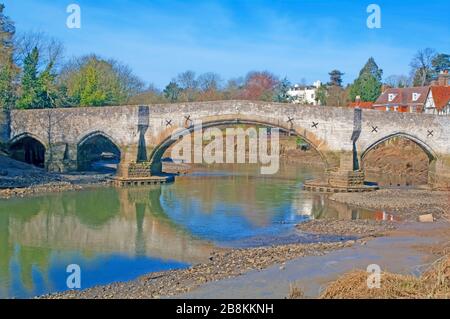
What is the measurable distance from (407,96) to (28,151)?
95.2ft

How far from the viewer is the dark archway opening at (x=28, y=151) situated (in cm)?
3169

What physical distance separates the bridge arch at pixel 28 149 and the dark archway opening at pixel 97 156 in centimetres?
211

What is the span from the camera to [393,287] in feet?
25.2

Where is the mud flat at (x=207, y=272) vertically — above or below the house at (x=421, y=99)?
below

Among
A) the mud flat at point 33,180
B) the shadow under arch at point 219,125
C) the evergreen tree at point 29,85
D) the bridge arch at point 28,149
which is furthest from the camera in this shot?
the evergreen tree at point 29,85

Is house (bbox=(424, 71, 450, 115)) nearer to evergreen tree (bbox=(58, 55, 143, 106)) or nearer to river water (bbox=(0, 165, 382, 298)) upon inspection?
river water (bbox=(0, 165, 382, 298))

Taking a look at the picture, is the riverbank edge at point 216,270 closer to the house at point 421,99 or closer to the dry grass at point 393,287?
the dry grass at point 393,287

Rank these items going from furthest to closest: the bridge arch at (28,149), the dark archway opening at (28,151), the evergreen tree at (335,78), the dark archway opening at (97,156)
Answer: the evergreen tree at (335,78) → the dark archway opening at (28,151) → the bridge arch at (28,149) → the dark archway opening at (97,156)

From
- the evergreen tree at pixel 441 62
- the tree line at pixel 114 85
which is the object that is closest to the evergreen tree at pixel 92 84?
the tree line at pixel 114 85

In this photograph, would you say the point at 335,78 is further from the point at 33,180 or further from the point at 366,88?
the point at 33,180

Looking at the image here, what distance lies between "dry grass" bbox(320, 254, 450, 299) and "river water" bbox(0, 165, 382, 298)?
475 cm
